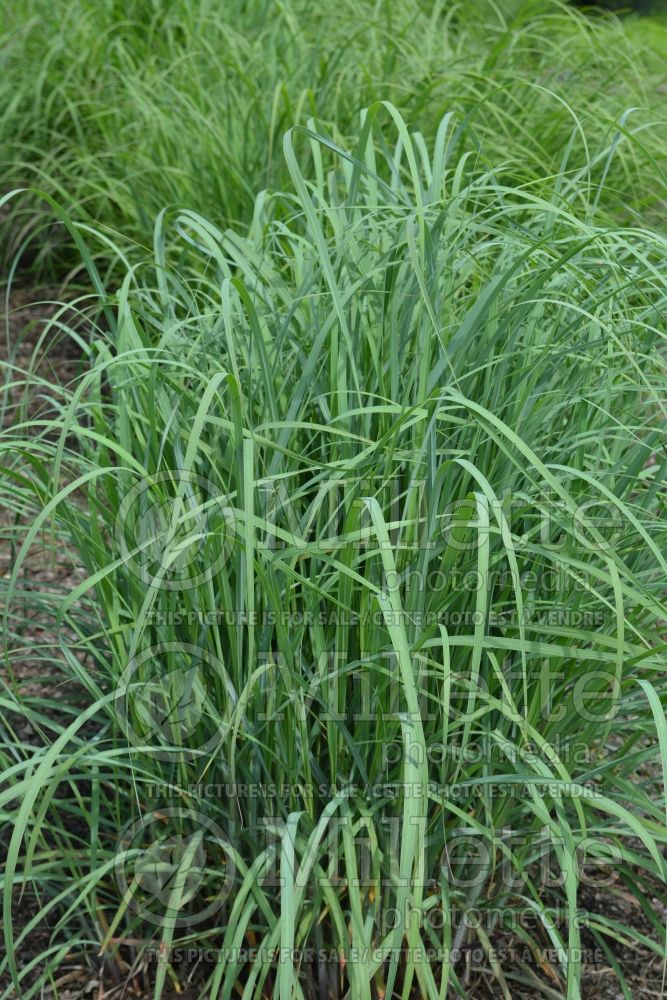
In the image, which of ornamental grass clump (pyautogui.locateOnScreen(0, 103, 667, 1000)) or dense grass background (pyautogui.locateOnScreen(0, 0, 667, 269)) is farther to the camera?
dense grass background (pyautogui.locateOnScreen(0, 0, 667, 269))

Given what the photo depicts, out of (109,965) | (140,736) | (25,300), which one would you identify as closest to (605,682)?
(140,736)

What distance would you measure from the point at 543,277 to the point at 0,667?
1.48 meters

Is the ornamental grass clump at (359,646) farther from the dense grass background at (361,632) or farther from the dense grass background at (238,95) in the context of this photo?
the dense grass background at (238,95)

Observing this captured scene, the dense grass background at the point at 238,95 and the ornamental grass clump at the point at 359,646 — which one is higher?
the dense grass background at the point at 238,95

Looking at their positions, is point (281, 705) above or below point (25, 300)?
below

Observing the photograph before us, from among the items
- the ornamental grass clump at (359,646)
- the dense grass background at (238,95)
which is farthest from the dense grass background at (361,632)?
the dense grass background at (238,95)

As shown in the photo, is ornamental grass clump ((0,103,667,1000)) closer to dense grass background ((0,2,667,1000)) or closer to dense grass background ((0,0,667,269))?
dense grass background ((0,2,667,1000))

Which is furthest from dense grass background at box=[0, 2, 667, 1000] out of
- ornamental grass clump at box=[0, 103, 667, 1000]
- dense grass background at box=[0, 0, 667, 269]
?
dense grass background at box=[0, 0, 667, 269]

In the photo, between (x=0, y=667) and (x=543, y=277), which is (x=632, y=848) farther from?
(x=0, y=667)

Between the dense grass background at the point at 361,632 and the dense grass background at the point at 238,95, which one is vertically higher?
the dense grass background at the point at 238,95

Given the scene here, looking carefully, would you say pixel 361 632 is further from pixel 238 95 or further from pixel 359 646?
pixel 238 95

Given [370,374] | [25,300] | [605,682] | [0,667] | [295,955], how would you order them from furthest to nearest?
1. [25,300]
2. [0,667]
3. [370,374]
4. [605,682]
5. [295,955]

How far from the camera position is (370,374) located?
5.85 ft

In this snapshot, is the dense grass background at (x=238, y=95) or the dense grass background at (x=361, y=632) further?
the dense grass background at (x=238, y=95)
